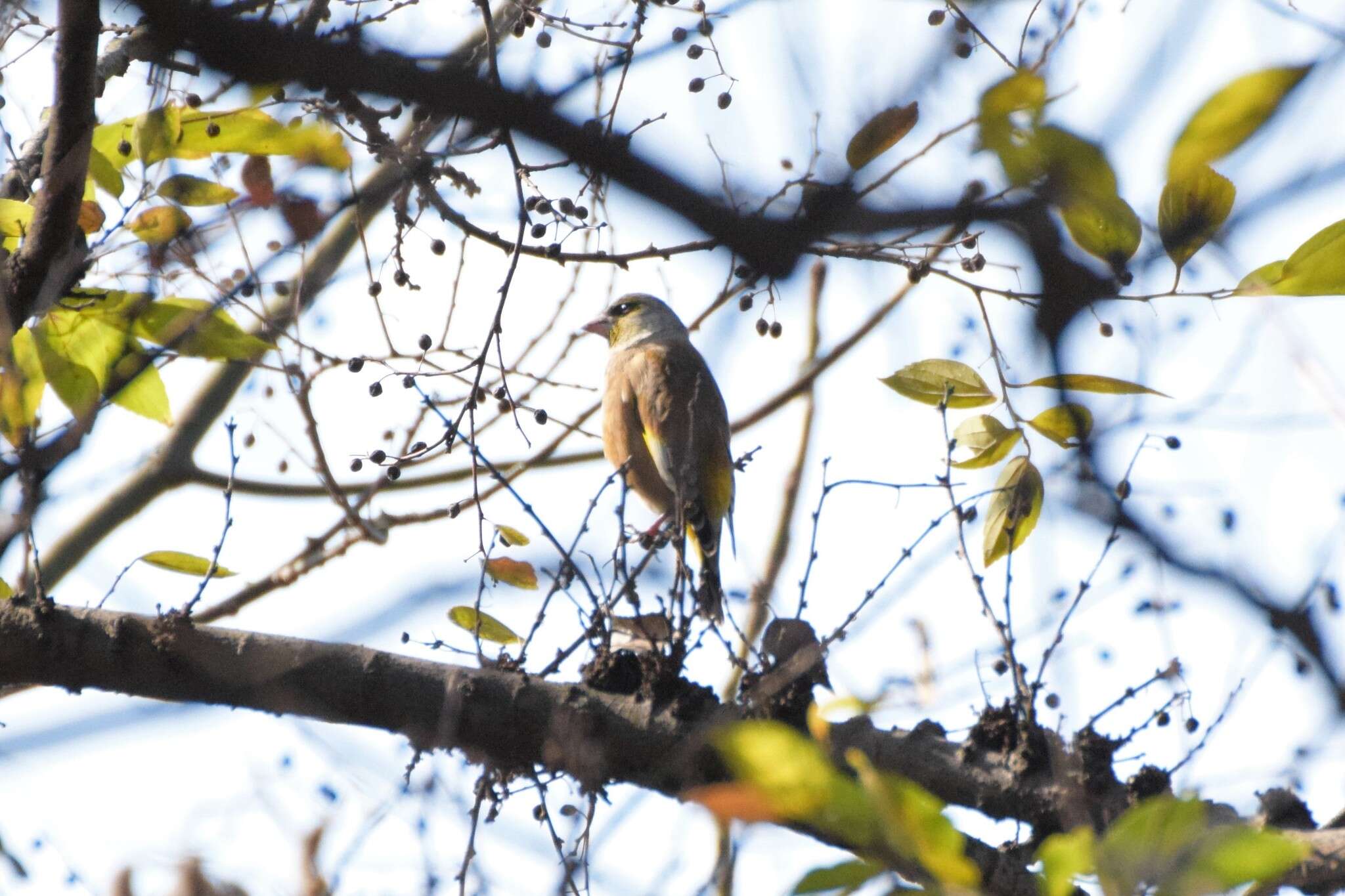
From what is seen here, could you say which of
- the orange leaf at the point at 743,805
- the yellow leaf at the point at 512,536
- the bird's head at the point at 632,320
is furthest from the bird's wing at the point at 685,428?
the orange leaf at the point at 743,805

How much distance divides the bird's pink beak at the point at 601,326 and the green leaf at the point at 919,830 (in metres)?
5.94

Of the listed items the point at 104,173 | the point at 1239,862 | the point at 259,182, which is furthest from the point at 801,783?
the point at 104,173

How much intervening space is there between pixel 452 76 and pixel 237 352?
2227 millimetres

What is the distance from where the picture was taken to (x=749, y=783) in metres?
1.73

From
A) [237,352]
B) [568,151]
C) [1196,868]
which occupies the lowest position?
[1196,868]

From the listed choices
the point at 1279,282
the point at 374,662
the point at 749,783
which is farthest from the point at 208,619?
the point at 1279,282

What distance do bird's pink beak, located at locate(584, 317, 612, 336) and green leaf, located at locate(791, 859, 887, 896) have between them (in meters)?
5.91

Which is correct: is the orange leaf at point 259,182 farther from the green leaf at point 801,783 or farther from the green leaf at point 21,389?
the green leaf at point 801,783

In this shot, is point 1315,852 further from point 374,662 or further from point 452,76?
point 452,76

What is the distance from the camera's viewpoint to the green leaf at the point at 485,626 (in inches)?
140

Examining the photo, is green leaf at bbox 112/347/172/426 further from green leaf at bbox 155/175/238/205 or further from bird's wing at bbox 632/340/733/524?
bird's wing at bbox 632/340/733/524

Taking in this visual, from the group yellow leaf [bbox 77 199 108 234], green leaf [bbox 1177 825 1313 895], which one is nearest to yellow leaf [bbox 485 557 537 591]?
yellow leaf [bbox 77 199 108 234]

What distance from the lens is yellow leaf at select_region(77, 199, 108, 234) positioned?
126 inches

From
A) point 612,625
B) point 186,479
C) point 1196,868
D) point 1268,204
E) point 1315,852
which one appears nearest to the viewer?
point 1268,204
